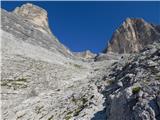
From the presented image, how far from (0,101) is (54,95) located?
25.5 feet

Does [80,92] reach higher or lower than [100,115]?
higher

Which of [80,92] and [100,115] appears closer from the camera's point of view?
[100,115]

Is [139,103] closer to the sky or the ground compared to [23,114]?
closer to the ground

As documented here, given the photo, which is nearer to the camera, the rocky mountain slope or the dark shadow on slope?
the rocky mountain slope

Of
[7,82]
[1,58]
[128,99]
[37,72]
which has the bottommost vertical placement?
[128,99]

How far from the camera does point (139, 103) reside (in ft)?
86.3

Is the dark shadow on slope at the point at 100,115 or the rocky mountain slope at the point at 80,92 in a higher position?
the rocky mountain slope at the point at 80,92

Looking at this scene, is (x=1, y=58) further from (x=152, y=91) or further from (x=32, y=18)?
(x=32, y=18)

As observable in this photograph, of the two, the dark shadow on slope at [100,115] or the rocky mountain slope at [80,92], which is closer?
the rocky mountain slope at [80,92]

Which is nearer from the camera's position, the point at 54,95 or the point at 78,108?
the point at 78,108

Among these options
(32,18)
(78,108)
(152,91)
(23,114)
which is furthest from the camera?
(32,18)

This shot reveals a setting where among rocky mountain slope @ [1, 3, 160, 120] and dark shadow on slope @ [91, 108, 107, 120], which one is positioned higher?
rocky mountain slope @ [1, 3, 160, 120]

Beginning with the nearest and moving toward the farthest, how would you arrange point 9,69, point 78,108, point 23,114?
point 78,108 < point 23,114 < point 9,69

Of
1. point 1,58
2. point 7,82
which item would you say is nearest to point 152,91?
point 7,82
